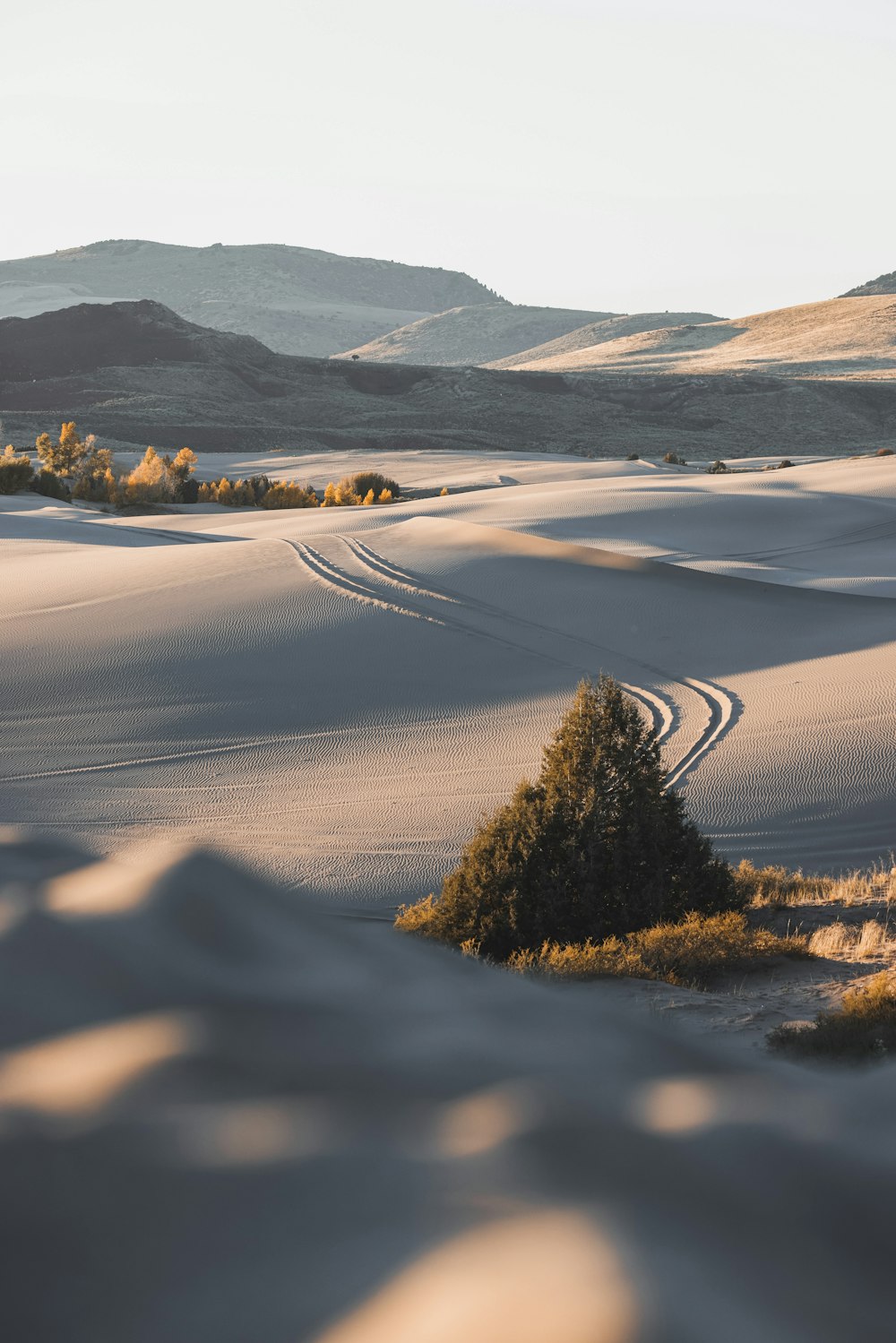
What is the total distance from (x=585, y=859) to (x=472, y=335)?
13822cm

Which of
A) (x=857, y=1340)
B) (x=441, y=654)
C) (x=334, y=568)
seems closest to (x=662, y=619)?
(x=441, y=654)

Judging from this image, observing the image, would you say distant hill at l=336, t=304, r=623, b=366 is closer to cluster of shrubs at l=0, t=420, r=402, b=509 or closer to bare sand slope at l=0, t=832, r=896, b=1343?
Answer: cluster of shrubs at l=0, t=420, r=402, b=509

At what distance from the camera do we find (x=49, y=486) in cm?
2733

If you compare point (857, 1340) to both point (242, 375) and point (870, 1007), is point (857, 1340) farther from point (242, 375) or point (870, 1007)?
point (242, 375)

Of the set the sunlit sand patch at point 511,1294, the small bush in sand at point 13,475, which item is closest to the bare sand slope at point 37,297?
the small bush in sand at point 13,475

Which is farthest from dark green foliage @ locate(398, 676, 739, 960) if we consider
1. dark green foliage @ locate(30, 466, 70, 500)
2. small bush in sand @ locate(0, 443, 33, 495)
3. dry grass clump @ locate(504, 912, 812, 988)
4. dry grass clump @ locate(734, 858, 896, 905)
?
dark green foliage @ locate(30, 466, 70, 500)

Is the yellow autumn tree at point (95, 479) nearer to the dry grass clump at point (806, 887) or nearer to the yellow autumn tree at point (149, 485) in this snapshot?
the yellow autumn tree at point (149, 485)

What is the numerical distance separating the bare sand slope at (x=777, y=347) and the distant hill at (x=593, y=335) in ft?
20.8

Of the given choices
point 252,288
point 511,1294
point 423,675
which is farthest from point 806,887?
point 252,288

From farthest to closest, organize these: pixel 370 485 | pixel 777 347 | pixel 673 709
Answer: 1. pixel 777 347
2. pixel 370 485
3. pixel 673 709

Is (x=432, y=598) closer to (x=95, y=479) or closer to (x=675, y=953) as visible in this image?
(x=675, y=953)

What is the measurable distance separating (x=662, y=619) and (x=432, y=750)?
4312 millimetres

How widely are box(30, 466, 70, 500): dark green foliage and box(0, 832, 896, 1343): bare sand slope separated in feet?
78.7

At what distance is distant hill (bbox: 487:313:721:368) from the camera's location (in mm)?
111625
